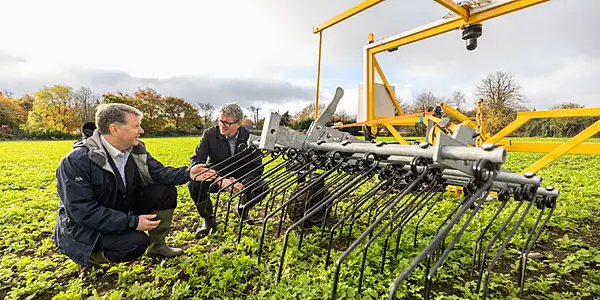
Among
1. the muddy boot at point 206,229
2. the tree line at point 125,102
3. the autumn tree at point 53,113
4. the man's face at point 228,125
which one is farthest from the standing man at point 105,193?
the autumn tree at point 53,113

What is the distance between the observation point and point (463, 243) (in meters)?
3.10

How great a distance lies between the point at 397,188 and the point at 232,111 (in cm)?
203

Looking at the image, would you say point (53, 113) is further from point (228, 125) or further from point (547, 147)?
point (547, 147)

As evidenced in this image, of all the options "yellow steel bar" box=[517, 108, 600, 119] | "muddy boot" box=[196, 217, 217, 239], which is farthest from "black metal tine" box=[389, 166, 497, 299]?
"muddy boot" box=[196, 217, 217, 239]

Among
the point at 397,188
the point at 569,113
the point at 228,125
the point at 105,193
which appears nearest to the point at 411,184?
the point at 397,188

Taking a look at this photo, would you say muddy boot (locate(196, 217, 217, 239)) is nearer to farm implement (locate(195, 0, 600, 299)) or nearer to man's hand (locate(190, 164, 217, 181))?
farm implement (locate(195, 0, 600, 299))

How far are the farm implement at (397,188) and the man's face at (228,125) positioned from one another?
407 millimetres

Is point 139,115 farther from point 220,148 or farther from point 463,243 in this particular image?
point 463,243

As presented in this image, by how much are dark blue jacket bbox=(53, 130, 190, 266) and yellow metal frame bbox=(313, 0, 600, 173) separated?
8.86 feet

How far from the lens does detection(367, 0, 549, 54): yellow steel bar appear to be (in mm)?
2857

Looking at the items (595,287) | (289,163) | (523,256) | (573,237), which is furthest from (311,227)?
(573,237)

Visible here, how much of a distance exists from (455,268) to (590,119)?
20422mm

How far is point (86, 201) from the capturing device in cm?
223

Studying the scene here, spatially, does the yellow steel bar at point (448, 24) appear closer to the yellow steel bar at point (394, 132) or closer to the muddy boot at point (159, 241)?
the yellow steel bar at point (394, 132)
